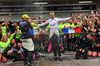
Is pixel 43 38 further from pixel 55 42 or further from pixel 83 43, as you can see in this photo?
pixel 83 43

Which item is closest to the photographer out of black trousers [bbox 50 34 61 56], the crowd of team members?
the crowd of team members

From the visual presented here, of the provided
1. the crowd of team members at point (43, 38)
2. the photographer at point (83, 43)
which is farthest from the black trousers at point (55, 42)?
the photographer at point (83, 43)

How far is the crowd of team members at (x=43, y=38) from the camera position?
4.48 meters

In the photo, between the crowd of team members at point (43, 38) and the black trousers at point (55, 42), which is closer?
the black trousers at point (55, 42)

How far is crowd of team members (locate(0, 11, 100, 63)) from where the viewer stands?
4.48m

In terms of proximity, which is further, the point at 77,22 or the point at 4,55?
the point at 77,22

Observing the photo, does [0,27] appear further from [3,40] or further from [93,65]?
[93,65]

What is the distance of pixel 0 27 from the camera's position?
4.56m

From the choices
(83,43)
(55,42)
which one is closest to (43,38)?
(55,42)

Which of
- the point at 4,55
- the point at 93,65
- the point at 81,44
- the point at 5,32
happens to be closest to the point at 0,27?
the point at 5,32

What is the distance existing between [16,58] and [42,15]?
2.12 metres

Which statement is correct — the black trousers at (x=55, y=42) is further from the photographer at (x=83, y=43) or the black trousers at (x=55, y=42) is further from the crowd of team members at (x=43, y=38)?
the photographer at (x=83, y=43)

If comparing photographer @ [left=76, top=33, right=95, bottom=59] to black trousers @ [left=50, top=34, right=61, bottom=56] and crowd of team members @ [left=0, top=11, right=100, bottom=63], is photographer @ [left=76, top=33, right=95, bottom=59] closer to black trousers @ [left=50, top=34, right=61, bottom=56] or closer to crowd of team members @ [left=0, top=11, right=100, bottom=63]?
crowd of team members @ [left=0, top=11, right=100, bottom=63]

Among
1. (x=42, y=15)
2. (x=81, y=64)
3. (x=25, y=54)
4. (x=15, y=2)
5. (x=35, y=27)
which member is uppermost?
(x=15, y=2)
